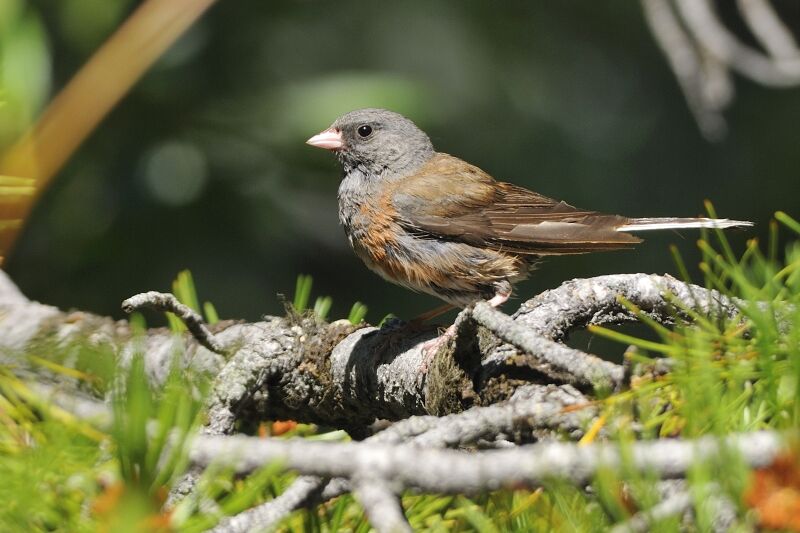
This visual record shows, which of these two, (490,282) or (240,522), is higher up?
(240,522)

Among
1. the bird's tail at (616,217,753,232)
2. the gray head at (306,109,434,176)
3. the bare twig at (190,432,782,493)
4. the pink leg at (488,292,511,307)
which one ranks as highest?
the gray head at (306,109,434,176)

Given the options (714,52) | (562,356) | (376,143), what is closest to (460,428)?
(562,356)

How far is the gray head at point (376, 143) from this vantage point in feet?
12.2

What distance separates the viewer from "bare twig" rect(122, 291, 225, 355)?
75.9 inches

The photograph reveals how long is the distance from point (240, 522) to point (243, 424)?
1.26 metres

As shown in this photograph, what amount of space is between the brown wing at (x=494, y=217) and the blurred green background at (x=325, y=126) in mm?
835

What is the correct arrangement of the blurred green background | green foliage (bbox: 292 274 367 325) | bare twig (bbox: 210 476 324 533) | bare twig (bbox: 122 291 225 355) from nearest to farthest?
bare twig (bbox: 210 476 324 533)
bare twig (bbox: 122 291 225 355)
green foliage (bbox: 292 274 367 325)
the blurred green background

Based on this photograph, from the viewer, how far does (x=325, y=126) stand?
4.37 metres

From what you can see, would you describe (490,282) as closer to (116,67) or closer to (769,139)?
(116,67)

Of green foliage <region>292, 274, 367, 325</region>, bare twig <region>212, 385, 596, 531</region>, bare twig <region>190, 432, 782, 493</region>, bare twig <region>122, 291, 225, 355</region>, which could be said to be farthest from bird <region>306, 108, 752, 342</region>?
bare twig <region>190, 432, 782, 493</region>

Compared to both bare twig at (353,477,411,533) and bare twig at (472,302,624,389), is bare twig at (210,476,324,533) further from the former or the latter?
bare twig at (472,302,624,389)

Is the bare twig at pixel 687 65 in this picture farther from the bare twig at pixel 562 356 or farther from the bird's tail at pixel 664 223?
the bare twig at pixel 562 356

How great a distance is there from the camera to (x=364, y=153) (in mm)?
3730

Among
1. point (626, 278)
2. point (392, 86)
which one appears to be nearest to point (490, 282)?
point (626, 278)
